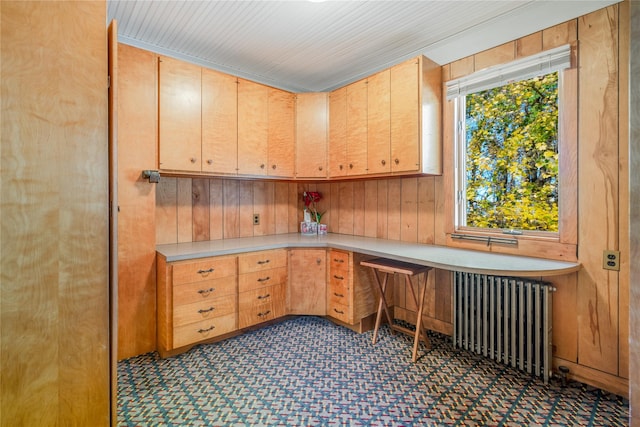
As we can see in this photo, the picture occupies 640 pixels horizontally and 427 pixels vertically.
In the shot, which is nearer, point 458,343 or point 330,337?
point 458,343

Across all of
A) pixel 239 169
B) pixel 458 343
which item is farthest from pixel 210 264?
pixel 458 343

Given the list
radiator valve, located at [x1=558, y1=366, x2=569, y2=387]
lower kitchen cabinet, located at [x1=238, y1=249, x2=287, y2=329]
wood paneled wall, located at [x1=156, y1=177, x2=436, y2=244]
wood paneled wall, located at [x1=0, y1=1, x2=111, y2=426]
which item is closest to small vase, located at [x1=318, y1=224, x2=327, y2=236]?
wood paneled wall, located at [x1=156, y1=177, x2=436, y2=244]

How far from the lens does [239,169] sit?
301 centimetres

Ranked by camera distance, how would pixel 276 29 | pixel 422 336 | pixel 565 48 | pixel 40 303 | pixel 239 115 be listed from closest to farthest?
pixel 40 303
pixel 565 48
pixel 276 29
pixel 422 336
pixel 239 115

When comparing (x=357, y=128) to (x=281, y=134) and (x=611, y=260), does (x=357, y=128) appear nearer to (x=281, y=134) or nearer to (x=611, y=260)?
(x=281, y=134)

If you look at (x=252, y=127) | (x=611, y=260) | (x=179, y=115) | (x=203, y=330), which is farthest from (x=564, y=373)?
(x=179, y=115)

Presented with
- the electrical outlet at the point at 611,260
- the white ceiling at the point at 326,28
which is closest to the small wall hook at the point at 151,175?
the white ceiling at the point at 326,28

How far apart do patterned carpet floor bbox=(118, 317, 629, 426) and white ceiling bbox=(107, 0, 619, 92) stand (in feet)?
8.07

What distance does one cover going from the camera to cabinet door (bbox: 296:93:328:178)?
3379mm

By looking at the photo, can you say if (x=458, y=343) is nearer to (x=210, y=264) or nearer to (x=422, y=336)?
(x=422, y=336)

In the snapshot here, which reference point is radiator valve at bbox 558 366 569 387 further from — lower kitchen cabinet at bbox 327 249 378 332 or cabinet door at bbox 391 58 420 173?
cabinet door at bbox 391 58 420 173

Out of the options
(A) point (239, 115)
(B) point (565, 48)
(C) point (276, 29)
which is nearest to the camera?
(B) point (565, 48)

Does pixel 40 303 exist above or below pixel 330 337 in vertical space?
above

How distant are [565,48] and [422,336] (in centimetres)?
239
